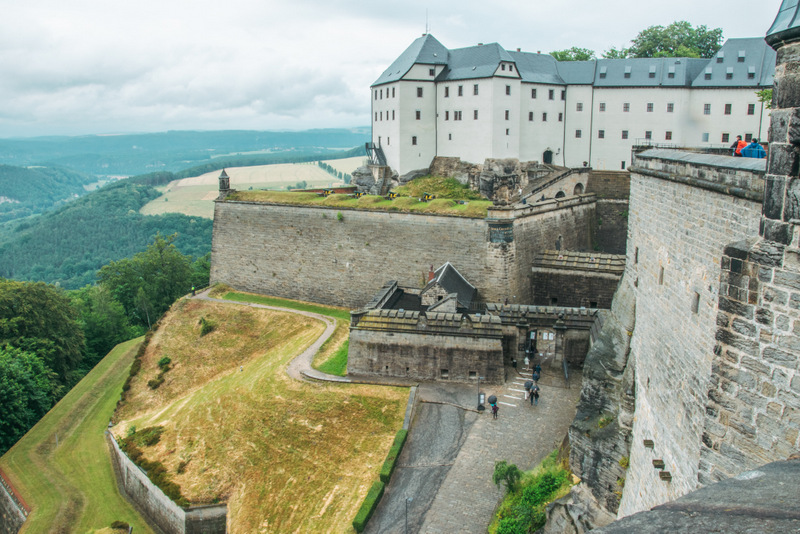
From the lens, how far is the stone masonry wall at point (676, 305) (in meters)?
9.03

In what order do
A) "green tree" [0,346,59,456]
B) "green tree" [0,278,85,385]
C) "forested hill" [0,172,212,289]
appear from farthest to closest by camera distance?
1. "forested hill" [0,172,212,289]
2. "green tree" [0,278,85,385]
3. "green tree" [0,346,59,456]

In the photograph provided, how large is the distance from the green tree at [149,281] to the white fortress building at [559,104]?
88.1 feet

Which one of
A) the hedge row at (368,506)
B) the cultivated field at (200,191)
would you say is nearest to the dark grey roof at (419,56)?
the hedge row at (368,506)

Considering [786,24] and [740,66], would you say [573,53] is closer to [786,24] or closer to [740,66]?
[740,66]

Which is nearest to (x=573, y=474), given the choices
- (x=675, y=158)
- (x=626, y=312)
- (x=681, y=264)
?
(x=626, y=312)

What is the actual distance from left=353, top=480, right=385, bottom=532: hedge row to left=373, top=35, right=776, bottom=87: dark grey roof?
116 feet

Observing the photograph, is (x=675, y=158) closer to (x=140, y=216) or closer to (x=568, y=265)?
(x=568, y=265)

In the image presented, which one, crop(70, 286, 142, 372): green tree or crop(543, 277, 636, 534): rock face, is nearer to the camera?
crop(543, 277, 636, 534): rock face

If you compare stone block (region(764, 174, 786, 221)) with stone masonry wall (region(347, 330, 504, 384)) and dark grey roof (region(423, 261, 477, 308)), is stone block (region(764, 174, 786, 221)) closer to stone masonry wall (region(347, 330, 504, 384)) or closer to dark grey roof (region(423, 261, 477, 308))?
stone masonry wall (region(347, 330, 504, 384))

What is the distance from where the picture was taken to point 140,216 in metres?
153

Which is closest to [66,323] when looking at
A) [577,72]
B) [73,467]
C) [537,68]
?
[73,467]

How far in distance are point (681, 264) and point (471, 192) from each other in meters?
35.4

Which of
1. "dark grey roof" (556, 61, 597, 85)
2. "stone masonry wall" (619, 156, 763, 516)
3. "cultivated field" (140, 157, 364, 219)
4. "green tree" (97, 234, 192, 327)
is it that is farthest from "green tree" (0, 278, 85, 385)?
"cultivated field" (140, 157, 364, 219)

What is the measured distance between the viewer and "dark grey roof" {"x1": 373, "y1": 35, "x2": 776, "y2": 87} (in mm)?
44438
